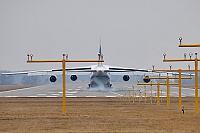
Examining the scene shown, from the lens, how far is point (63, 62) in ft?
92.6

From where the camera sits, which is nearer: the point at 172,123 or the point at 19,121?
the point at 172,123

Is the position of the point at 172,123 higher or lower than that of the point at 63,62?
lower

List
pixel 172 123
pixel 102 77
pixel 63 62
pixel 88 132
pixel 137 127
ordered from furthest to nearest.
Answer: pixel 102 77 → pixel 63 62 → pixel 172 123 → pixel 137 127 → pixel 88 132

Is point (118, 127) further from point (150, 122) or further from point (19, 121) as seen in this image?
point (19, 121)

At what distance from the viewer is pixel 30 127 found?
825 inches

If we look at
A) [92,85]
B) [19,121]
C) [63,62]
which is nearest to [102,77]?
[92,85]

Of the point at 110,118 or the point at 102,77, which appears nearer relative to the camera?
the point at 110,118

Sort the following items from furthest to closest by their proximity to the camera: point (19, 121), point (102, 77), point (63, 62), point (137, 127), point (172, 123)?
point (102, 77), point (63, 62), point (19, 121), point (172, 123), point (137, 127)

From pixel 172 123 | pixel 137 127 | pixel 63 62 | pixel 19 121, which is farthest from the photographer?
pixel 63 62

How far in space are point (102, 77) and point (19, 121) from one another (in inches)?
1848

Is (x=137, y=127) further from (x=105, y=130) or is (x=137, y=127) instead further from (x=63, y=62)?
(x=63, y=62)

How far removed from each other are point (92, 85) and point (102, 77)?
316 cm

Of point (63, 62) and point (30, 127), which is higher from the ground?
point (63, 62)

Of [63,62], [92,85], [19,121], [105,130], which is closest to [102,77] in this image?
[92,85]
